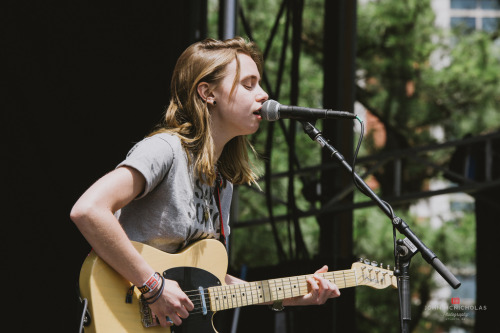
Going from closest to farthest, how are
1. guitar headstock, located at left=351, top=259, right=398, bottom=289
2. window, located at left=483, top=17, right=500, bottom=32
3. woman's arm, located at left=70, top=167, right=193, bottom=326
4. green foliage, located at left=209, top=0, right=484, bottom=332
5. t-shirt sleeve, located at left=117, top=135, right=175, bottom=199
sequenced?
woman's arm, located at left=70, top=167, right=193, bottom=326 → t-shirt sleeve, located at left=117, top=135, right=175, bottom=199 → guitar headstock, located at left=351, top=259, right=398, bottom=289 → green foliage, located at left=209, top=0, right=484, bottom=332 → window, located at left=483, top=17, right=500, bottom=32

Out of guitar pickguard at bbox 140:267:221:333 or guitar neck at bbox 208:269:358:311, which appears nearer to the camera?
guitar pickguard at bbox 140:267:221:333

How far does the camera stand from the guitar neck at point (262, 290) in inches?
105

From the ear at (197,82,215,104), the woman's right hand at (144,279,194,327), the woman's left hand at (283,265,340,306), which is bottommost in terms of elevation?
the woman's left hand at (283,265,340,306)

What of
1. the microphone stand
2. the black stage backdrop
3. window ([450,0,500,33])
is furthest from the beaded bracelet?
window ([450,0,500,33])

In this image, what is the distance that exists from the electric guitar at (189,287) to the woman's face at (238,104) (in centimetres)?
50

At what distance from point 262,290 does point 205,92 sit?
91 cm

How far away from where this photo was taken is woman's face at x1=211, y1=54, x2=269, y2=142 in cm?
273

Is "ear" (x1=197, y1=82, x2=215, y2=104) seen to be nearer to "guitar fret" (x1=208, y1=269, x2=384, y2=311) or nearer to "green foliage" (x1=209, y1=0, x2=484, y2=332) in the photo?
"guitar fret" (x1=208, y1=269, x2=384, y2=311)

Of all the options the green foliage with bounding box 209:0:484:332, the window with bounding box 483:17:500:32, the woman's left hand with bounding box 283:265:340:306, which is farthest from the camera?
the window with bounding box 483:17:500:32

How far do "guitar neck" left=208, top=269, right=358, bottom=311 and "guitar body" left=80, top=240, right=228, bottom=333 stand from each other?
0.05 metres

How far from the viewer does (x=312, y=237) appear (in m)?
11.0

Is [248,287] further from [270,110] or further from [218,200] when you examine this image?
[270,110]

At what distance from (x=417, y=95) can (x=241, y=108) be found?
10657mm

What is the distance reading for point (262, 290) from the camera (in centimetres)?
281
